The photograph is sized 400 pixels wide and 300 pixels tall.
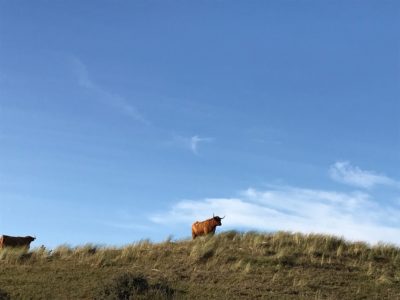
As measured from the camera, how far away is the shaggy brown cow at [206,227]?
3189 cm

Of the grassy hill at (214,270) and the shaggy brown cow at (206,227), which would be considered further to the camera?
the shaggy brown cow at (206,227)

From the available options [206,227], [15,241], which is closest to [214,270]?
[206,227]

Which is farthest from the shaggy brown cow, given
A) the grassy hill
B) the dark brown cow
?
the dark brown cow

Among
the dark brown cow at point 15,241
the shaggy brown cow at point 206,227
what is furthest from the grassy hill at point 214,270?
the dark brown cow at point 15,241

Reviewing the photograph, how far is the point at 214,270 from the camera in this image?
25156mm

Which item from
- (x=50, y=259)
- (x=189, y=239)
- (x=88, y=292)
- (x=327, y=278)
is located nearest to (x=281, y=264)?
(x=327, y=278)

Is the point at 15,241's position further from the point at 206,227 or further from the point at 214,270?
the point at 214,270

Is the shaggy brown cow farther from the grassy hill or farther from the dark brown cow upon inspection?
the dark brown cow

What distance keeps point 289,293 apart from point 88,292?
731 cm

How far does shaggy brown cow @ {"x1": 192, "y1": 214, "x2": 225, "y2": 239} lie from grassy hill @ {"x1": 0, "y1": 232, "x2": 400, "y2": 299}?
37.4 inches

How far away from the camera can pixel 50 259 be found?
2823cm

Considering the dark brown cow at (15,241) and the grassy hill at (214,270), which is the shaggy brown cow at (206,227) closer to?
the grassy hill at (214,270)

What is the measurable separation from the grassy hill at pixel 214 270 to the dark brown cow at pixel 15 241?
2034mm

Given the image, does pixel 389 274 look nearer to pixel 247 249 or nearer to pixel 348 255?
pixel 348 255
